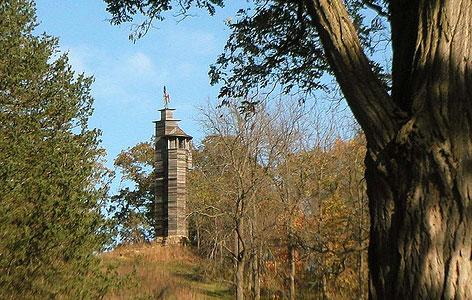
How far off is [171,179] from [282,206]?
16061mm

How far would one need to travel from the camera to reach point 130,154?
52.2 m

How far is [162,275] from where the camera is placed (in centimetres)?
2675

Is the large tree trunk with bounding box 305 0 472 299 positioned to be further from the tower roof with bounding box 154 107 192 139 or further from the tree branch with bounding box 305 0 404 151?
the tower roof with bounding box 154 107 192 139

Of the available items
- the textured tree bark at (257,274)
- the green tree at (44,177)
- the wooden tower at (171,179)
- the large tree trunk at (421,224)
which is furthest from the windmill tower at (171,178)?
the large tree trunk at (421,224)

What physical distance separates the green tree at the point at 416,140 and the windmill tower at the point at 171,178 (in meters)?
39.3

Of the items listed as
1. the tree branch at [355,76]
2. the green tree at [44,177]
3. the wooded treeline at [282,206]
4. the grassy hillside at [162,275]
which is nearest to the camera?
the tree branch at [355,76]

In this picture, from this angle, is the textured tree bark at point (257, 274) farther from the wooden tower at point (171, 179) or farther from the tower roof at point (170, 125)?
the tower roof at point (170, 125)

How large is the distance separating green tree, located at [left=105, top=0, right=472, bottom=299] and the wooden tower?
3933 cm

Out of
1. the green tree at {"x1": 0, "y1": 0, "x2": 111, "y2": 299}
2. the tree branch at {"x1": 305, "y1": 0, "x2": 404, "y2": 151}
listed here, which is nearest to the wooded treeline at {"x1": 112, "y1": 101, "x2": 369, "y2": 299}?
the green tree at {"x1": 0, "y1": 0, "x2": 111, "y2": 299}

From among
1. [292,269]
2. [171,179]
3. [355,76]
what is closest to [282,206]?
[292,269]

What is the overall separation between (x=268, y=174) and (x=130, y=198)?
25.4 m

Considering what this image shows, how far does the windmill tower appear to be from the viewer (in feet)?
145

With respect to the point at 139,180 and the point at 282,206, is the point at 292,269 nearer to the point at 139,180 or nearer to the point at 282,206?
the point at 282,206

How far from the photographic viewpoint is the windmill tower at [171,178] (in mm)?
44281
